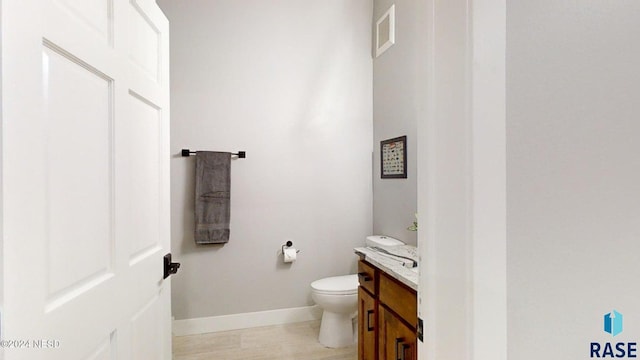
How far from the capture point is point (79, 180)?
2.73 feet

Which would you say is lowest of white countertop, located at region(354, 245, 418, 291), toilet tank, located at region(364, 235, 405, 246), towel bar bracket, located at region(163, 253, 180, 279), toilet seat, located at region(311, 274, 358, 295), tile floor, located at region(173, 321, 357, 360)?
tile floor, located at region(173, 321, 357, 360)

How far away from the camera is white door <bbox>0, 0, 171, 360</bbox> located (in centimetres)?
61

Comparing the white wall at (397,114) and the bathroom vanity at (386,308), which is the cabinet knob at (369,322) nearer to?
the bathroom vanity at (386,308)

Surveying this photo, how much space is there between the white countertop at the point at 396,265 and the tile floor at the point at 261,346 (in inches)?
33.1

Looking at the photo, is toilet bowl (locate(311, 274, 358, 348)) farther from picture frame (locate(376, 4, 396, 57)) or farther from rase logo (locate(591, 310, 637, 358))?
picture frame (locate(376, 4, 396, 57))

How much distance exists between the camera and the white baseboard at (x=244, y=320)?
8.64ft

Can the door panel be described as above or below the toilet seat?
above

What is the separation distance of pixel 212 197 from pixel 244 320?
1.07 metres

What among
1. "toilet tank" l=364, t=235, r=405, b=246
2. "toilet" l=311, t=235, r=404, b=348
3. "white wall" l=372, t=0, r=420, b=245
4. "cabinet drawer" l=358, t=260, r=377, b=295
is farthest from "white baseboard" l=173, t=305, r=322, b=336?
"cabinet drawer" l=358, t=260, r=377, b=295

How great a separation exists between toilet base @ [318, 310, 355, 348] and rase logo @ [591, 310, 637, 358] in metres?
1.80

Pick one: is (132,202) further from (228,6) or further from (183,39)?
(228,6)

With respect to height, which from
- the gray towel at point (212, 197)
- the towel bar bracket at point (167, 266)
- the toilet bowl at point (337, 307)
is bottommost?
the toilet bowl at point (337, 307)

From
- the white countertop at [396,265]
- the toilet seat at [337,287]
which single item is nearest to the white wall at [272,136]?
the toilet seat at [337,287]

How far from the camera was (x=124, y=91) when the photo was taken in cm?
106
